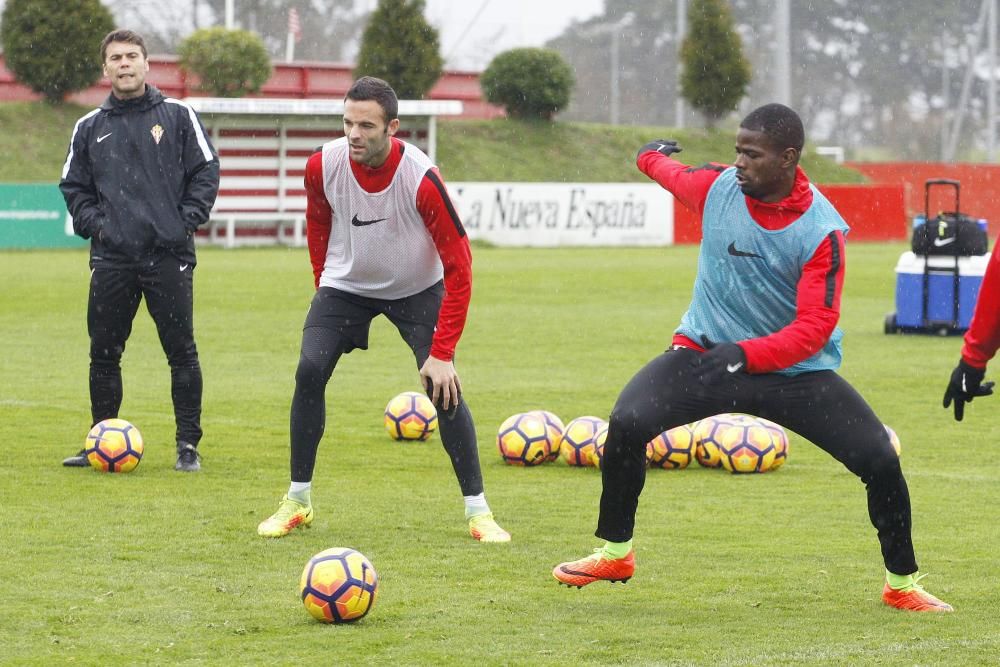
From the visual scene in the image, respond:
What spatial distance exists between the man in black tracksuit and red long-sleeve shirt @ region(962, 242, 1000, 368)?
453cm

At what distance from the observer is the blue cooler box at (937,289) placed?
676 inches

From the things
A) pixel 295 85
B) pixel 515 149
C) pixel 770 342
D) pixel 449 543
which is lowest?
pixel 449 543

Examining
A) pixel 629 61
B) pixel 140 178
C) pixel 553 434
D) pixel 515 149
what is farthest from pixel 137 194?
pixel 629 61

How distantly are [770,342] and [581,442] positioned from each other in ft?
12.0

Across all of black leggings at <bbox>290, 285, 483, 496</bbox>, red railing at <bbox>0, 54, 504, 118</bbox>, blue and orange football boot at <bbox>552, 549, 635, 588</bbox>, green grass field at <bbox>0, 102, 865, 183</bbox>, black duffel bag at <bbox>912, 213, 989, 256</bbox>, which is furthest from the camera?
red railing at <bbox>0, 54, 504, 118</bbox>

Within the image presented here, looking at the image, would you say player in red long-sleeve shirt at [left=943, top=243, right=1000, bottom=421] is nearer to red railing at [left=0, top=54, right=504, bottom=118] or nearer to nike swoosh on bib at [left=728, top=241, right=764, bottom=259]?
nike swoosh on bib at [left=728, top=241, right=764, bottom=259]

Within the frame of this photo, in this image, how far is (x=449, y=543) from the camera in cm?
713

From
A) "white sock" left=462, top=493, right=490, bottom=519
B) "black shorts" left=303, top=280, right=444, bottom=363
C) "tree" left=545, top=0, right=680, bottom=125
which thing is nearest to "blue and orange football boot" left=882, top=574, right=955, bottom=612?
"white sock" left=462, top=493, right=490, bottom=519

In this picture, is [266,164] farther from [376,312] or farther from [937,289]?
[376,312]

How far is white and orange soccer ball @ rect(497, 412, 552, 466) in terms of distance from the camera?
368 inches

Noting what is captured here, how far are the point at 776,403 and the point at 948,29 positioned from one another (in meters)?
68.4

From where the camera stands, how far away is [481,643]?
5469 millimetres

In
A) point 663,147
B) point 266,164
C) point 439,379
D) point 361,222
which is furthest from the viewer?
point 266,164

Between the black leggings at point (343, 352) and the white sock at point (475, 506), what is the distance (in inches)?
1.0
